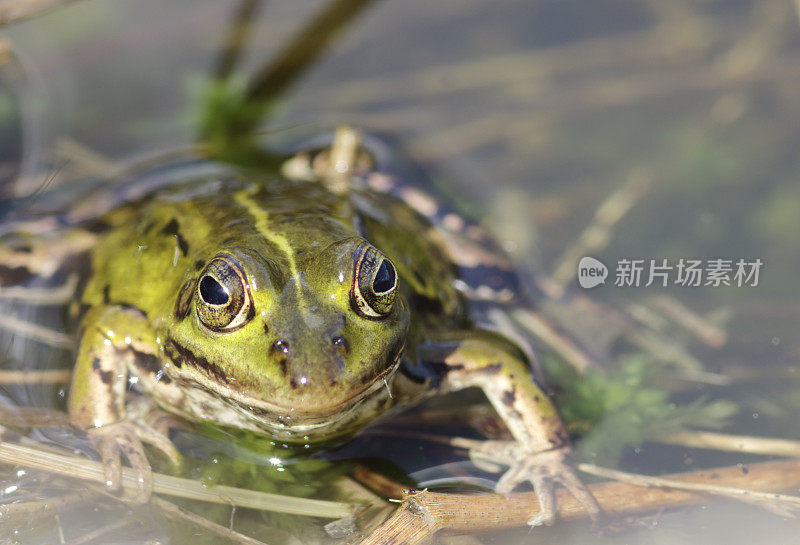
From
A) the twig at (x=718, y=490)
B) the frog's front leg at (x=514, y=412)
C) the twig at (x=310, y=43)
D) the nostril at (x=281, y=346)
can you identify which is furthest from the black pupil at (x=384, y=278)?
the twig at (x=310, y=43)

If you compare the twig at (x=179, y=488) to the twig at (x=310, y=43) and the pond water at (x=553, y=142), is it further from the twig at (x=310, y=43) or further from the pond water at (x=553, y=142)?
the twig at (x=310, y=43)

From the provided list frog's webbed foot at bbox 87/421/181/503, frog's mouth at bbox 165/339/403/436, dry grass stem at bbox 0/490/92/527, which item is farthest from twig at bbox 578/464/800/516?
dry grass stem at bbox 0/490/92/527

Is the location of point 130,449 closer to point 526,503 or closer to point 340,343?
point 340,343

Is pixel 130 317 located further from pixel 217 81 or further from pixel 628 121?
pixel 628 121

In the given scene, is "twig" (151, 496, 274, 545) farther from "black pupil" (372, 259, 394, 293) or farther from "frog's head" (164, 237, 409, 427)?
"black pupil" (372, 259, 394, 293)

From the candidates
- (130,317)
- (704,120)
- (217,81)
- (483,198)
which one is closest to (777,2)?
(704,120)

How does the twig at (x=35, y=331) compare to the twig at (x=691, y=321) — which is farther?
the twig at (x=691, y=321)
